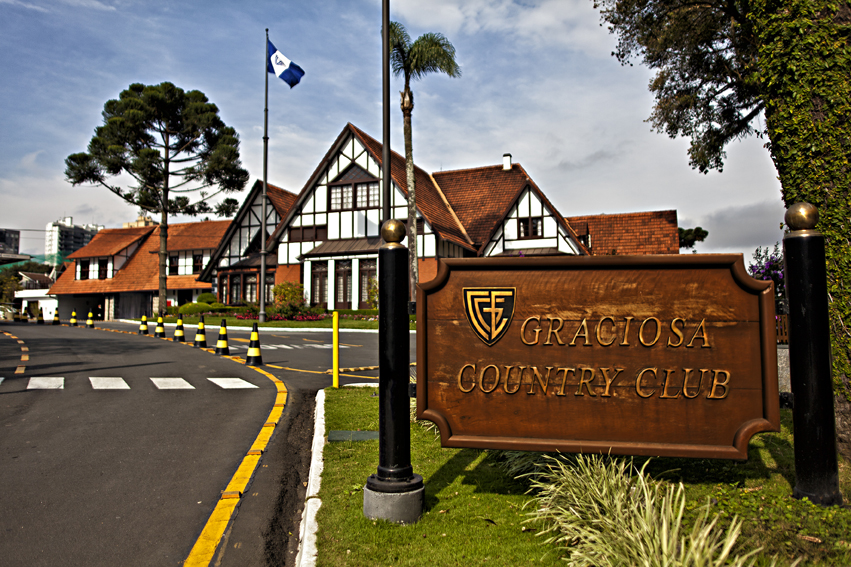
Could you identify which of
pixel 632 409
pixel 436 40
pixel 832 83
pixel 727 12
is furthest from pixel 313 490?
pixel 436 40

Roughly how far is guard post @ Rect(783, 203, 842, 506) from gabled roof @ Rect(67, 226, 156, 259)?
52825 mm

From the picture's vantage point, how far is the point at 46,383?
916 cm

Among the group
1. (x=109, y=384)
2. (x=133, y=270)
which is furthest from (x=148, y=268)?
(x=109, y=384)

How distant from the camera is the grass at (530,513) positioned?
2.98 meters

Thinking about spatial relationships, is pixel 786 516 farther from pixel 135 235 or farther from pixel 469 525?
pixel 135 235

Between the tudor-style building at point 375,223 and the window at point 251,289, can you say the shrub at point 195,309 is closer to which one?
the window at point 251,289

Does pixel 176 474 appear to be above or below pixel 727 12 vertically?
below

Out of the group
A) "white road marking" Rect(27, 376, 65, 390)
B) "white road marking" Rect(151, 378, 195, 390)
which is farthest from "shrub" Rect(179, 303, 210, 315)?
"white road marking" Rect(151, 378, 195, 390)

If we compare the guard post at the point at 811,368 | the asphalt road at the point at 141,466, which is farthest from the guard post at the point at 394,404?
the guard post at the point at 811,368

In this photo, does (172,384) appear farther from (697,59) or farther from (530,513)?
(697,59)

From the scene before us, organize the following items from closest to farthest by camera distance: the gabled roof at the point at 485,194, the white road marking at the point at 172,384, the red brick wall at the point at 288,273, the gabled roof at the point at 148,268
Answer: the white road marking at the point at 172,384, the gabled roof at the point at 485,194, the red brick wall at the point at 288,273, the gabled roof at the point at 148,268

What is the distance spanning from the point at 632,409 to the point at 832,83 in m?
3.08

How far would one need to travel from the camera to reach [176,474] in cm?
486

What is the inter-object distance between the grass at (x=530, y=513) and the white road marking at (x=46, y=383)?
642 centimetres
